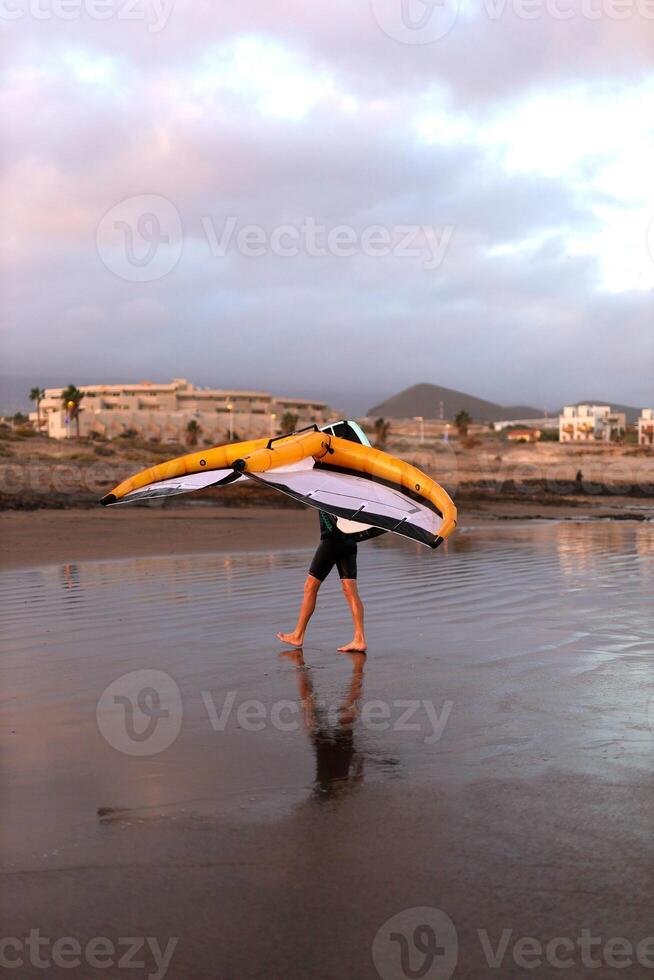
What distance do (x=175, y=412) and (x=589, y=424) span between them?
70086 millimetres

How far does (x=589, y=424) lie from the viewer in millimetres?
158750

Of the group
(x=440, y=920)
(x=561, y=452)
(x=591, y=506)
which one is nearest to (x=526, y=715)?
(x=440, y=920)

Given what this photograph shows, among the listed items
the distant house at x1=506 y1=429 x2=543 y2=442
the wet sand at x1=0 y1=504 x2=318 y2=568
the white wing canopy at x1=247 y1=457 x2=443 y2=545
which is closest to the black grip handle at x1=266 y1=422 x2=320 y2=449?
the white wing canopy at x1=247 y1=457 x2=443 y2=545

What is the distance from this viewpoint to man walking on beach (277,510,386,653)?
8.96m

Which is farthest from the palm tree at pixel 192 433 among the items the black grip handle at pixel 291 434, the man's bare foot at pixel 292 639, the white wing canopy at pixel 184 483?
the white wing canopy at pixel 184 483

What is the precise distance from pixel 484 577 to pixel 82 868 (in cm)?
1132

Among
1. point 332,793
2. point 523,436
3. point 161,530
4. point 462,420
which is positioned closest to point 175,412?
point 462,420

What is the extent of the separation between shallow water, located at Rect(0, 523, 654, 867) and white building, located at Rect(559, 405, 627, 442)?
123274 millimetres

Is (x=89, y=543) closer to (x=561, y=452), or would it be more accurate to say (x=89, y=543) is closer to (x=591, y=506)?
(x=591, y=506)

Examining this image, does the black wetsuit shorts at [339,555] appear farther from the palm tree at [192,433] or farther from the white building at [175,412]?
the palm tree at [192,433]

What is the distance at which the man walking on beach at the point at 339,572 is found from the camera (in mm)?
8961

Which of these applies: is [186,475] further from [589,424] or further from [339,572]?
[589,424]

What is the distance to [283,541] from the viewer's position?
868 inches

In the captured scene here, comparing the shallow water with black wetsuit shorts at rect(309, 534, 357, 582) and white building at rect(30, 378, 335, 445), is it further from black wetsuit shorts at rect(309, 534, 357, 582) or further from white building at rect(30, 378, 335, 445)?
white building at rect(30, 378, 335, 445)
